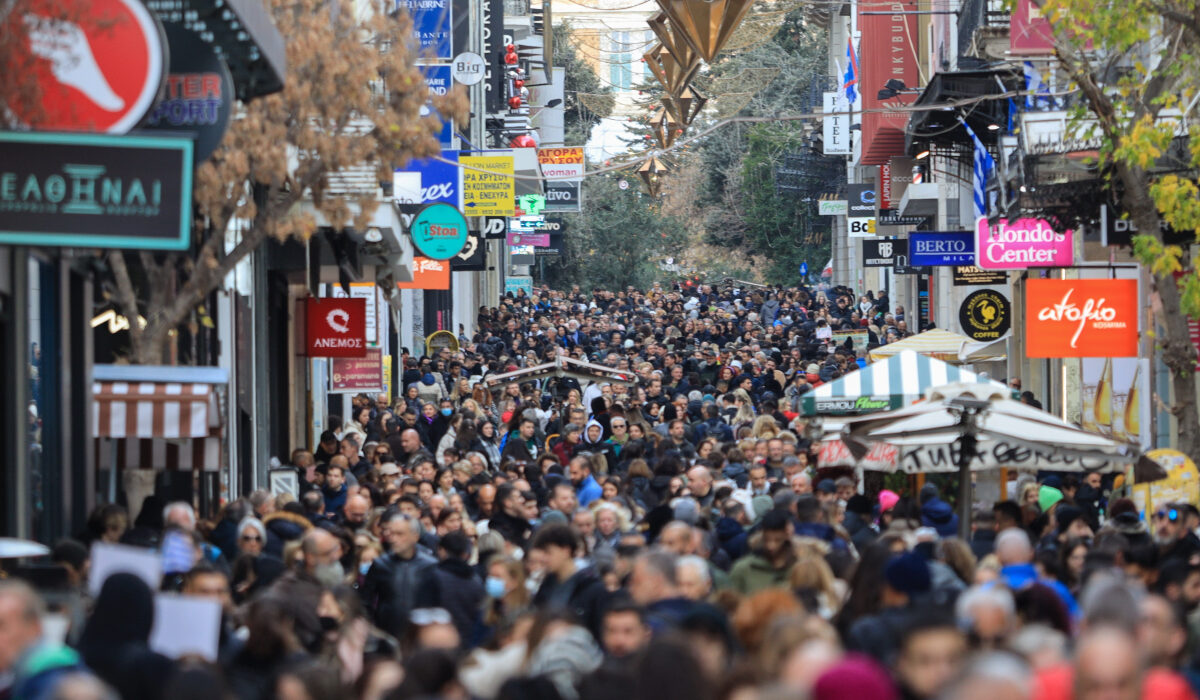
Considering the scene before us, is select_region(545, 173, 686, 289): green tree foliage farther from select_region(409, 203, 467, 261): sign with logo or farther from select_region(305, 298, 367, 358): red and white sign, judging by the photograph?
select_region(305, 298, 367, 358): red and white sign

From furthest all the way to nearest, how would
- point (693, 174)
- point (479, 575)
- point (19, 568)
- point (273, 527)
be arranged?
point (693, 174)
point (273, 527)
point (479, 575)
point (19, 568)

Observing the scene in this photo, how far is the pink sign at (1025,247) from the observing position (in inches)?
952

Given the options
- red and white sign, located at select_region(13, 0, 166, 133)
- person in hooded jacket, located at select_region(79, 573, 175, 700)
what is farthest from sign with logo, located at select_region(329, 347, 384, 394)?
person in hooded jacket, located at select_region(79, 573, 175, 700)

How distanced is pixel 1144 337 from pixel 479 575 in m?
→ 13.9

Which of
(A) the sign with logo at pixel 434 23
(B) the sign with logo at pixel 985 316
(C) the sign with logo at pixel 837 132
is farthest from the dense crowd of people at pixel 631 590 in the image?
(C) the sign with logo at pixel 837 132

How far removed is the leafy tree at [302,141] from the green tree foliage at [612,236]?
218ft

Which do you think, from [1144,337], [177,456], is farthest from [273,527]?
[1144,337]

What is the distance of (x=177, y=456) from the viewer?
43.3 ft

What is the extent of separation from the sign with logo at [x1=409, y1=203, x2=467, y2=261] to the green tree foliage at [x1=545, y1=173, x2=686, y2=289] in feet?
174

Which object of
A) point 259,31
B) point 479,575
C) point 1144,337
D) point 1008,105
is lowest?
point 479,575

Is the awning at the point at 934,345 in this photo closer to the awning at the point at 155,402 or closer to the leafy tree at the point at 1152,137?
the leafy tree at the point at 1152,137

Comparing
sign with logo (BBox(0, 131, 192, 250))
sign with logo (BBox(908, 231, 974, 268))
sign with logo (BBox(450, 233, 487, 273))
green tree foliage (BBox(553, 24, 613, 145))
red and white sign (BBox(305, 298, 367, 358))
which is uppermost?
green tree foliage (BBox(553, 24, 613, 145))

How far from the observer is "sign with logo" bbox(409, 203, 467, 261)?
88.6ft

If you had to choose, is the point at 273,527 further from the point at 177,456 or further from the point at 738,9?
the point at 738,9
